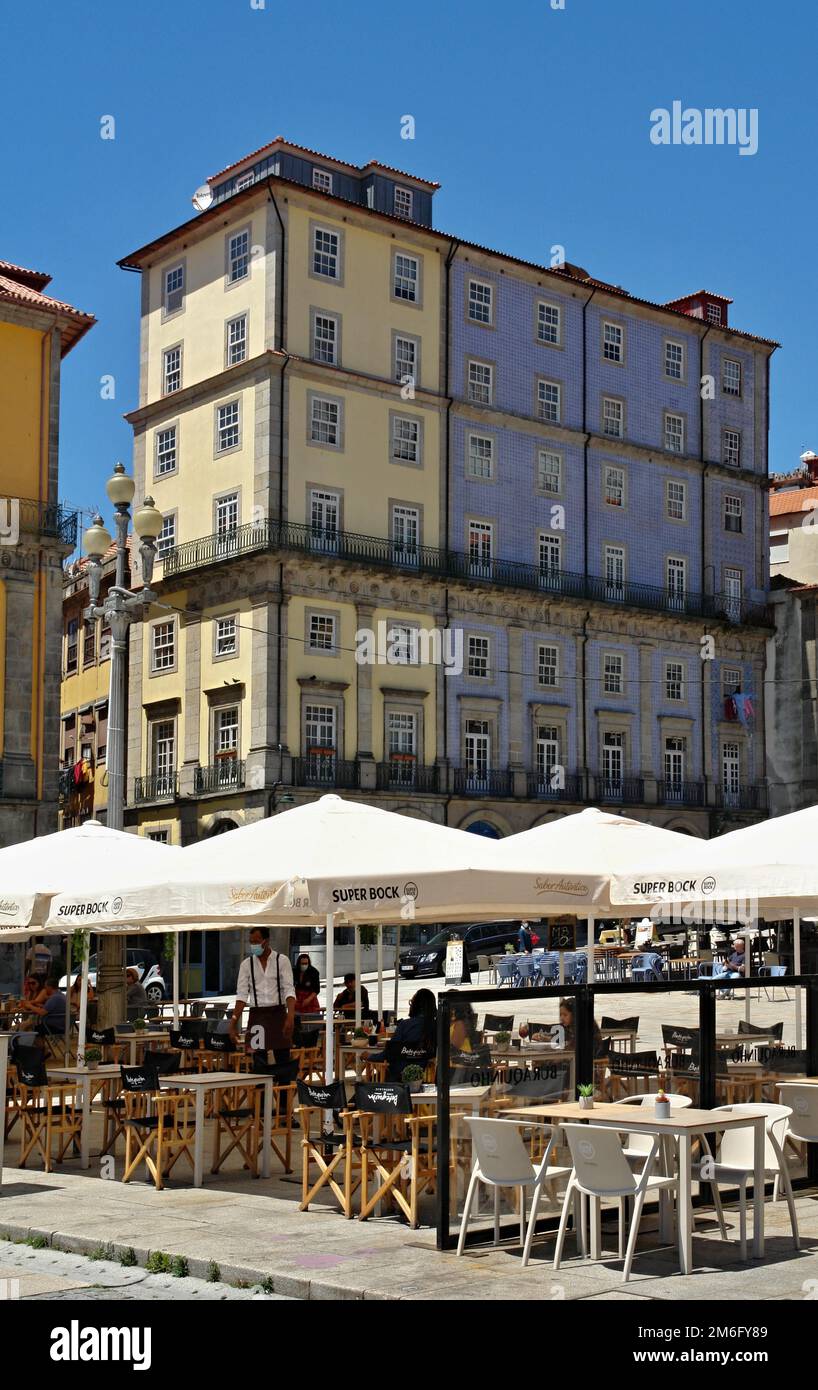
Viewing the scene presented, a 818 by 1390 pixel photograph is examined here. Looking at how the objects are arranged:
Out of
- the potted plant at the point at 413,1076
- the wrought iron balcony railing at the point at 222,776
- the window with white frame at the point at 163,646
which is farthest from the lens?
the window with white frame at the point at 163,646

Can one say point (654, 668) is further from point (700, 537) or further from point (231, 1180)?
point (231, 1180)

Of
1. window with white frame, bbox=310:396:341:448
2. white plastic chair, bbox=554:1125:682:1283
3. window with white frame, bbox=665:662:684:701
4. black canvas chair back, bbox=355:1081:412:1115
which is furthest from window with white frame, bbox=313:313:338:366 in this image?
white plastic chair, bbox=554:1125:682:1283

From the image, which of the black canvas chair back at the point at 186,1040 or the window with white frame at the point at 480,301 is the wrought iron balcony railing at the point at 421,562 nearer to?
the window with white frame at the point at 480,301

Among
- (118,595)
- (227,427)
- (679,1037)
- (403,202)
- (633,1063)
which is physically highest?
(403,202)

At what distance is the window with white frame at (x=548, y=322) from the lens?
55781mm

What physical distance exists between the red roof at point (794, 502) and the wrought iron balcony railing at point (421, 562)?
49.0ft

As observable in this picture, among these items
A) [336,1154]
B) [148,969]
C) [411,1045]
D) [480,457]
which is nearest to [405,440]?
[480,457]

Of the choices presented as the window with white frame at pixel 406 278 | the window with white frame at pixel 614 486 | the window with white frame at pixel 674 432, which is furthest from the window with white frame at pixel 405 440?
the window with white frame at pixel 674 432

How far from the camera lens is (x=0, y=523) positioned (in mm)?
39156

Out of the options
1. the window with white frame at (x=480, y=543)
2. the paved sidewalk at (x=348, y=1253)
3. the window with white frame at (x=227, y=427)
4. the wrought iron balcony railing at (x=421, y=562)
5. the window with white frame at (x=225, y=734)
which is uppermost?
the window with white frame at (x=227, y=427)

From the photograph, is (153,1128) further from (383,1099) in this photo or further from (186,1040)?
(186,1040)

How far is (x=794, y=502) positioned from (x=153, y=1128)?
64668 millimetres

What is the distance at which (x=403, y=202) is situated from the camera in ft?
176
